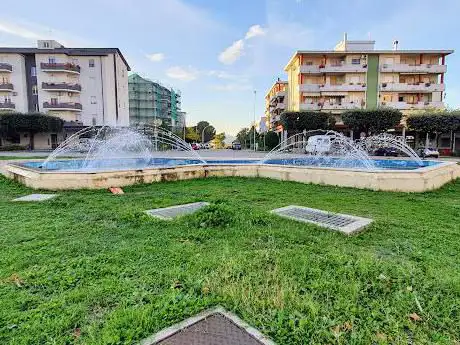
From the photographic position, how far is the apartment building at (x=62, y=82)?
4725cm

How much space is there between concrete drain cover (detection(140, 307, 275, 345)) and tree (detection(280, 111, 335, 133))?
41359 mm

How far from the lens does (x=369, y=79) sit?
156 ft

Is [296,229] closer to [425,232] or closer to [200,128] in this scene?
[425,232]

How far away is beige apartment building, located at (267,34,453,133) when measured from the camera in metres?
46.6

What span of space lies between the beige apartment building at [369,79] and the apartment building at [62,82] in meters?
30.4

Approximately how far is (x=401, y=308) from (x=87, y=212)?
206 inches

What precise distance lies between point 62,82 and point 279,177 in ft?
158

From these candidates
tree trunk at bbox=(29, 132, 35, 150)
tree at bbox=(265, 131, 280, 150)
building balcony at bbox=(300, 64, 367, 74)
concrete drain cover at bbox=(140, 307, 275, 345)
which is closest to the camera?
concrete drain cover at bbox=(140, 307, 275, 345)

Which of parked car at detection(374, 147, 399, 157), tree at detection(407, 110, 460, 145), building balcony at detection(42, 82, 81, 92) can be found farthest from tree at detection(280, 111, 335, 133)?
building balcony at detection(42, 82, 81, 92)

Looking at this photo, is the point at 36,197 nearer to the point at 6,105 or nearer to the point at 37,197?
the point at 37,197

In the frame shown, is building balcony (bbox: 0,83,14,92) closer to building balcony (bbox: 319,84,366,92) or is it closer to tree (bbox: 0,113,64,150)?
tree (bbox: 0,113,64,150)

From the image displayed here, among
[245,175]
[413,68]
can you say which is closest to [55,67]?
[245,175]

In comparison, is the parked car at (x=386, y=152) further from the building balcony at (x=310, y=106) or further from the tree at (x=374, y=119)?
the building balcony at (x=310, y=106)

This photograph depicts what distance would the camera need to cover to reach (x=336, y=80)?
48562 millimetres
